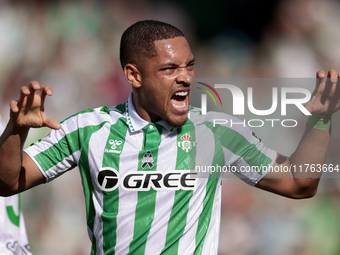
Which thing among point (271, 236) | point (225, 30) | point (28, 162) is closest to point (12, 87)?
point (225, 30)

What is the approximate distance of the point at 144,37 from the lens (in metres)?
2.10

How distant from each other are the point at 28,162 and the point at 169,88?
79 cm

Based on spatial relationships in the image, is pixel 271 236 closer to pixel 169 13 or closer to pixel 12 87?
pixel 169 13

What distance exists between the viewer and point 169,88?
204 cm

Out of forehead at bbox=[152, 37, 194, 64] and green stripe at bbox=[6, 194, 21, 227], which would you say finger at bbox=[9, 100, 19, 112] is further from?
green stripe at bbox=[6, 194, 21, 227]

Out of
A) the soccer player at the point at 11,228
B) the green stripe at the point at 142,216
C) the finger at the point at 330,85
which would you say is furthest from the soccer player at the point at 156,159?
the soccer player at the point at 11,228

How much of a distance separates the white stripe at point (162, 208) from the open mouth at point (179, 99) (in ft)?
0.70

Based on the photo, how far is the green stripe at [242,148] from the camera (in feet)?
6.83

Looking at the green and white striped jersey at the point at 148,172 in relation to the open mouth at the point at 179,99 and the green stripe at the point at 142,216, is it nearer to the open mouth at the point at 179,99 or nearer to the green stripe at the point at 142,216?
the green stripe at the point at 142,216

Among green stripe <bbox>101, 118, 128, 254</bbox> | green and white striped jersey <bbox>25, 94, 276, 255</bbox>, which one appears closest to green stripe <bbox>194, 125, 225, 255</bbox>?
green and white striped jersey <bbox>25, 94, 276, 255</bbox>

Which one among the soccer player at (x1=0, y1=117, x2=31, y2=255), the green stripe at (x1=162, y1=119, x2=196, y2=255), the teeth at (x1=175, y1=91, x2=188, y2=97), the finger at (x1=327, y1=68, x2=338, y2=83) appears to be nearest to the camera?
the finger at (x1=327, y1=68, x2=338, y2=83)

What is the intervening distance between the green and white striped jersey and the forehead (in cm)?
34

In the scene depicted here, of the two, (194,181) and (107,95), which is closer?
(194,181)

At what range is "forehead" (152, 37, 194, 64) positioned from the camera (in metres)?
2.02
